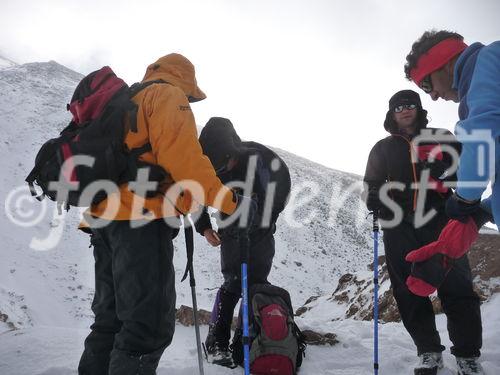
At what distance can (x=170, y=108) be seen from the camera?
7.91 feet

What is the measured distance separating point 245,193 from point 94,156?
193 centimetres

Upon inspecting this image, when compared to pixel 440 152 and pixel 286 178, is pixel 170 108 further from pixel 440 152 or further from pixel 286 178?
pixel 440 152

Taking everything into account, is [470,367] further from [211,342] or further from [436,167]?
[211,342]

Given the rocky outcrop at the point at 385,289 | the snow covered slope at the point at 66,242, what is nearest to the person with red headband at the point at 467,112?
the rocky outcrop at the point at 385,289

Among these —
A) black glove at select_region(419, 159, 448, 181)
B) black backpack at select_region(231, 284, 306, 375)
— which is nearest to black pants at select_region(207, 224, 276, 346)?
black backpack at select_region(231, 284, 306, 375)

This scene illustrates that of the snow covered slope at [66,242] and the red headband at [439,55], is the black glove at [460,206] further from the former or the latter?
the snow covered slope at [66,242]

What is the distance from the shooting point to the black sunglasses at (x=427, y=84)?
106 inches

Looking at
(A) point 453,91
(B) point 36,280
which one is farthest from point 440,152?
(B) point 36,280

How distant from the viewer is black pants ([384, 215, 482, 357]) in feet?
10.7

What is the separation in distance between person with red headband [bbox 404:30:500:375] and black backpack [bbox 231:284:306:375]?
146cm

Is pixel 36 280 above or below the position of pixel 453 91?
below

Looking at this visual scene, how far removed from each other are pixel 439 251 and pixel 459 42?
1.52 metres

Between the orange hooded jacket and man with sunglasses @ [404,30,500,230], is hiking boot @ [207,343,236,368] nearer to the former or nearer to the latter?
the orange hooded jacket

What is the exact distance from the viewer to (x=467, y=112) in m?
2.19
